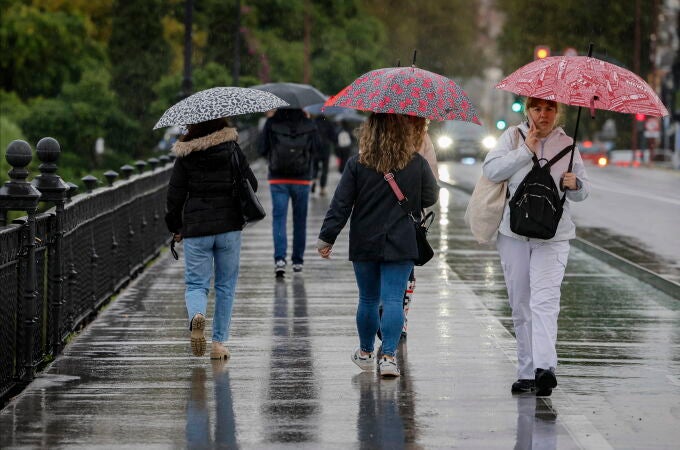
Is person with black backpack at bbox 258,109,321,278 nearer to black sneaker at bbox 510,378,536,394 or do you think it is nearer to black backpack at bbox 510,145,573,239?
black sneaker at bbox 510,378,536,394

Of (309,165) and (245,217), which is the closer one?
(245,217)

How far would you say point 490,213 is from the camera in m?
8.28

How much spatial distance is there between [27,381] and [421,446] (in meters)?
2.74

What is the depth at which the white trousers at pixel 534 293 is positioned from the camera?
8.16 meters

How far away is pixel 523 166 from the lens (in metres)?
8.20

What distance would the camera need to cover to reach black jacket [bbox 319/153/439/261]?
341 inches

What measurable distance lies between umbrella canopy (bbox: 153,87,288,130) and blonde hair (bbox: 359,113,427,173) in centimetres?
90

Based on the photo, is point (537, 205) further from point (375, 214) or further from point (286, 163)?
point (286, 163)

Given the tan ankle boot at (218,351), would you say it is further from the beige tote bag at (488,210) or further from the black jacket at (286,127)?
the black jacket at (286,127)

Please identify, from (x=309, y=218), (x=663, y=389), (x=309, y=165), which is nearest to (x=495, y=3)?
(x=309, y=218)

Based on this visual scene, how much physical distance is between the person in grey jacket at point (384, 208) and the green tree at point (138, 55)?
66.2 m

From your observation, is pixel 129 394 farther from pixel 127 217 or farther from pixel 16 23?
pixel 16 23

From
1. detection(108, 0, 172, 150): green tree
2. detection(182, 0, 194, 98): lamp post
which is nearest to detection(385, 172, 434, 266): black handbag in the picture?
detection(182, 0, 194, 98): lamp post

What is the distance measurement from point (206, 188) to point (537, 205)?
88.8 inches
